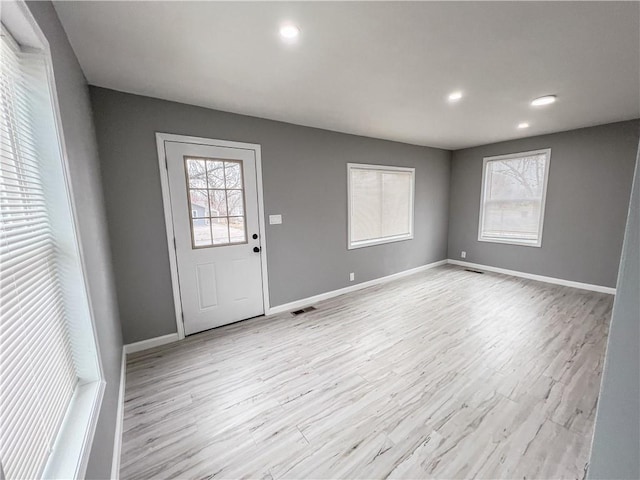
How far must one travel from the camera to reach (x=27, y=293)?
0.88 metres

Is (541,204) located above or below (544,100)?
below

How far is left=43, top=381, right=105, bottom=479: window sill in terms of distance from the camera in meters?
0.85

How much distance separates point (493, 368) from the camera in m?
2.21

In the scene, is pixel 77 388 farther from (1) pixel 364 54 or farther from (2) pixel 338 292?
(2) pixel 338 292

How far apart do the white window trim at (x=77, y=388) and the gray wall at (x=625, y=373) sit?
4.69 ft

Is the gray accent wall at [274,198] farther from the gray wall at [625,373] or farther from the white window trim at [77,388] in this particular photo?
the gray wall at [625,373]

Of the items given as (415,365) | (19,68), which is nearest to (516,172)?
(415,365)

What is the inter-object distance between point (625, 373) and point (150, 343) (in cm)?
324

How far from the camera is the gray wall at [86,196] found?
121 cm

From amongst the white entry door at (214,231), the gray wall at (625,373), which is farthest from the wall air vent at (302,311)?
the gray wall at (625,373)

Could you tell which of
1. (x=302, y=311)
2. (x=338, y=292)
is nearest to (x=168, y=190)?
(x=302, y=311)

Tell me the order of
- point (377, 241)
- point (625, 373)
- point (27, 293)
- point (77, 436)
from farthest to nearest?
point (377, 241) < point (77, 436) < point (27, 293) < point (625, 373)

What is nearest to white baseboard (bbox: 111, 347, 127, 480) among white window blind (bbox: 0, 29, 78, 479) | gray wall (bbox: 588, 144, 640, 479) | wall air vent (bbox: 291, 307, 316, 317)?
white window blind (bbox: 0, 29, 78, 479)

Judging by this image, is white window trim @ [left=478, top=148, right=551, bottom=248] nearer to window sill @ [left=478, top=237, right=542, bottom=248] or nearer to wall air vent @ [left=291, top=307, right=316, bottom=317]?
window sill @ [left=478, top=237, right=542, bottom=248]
